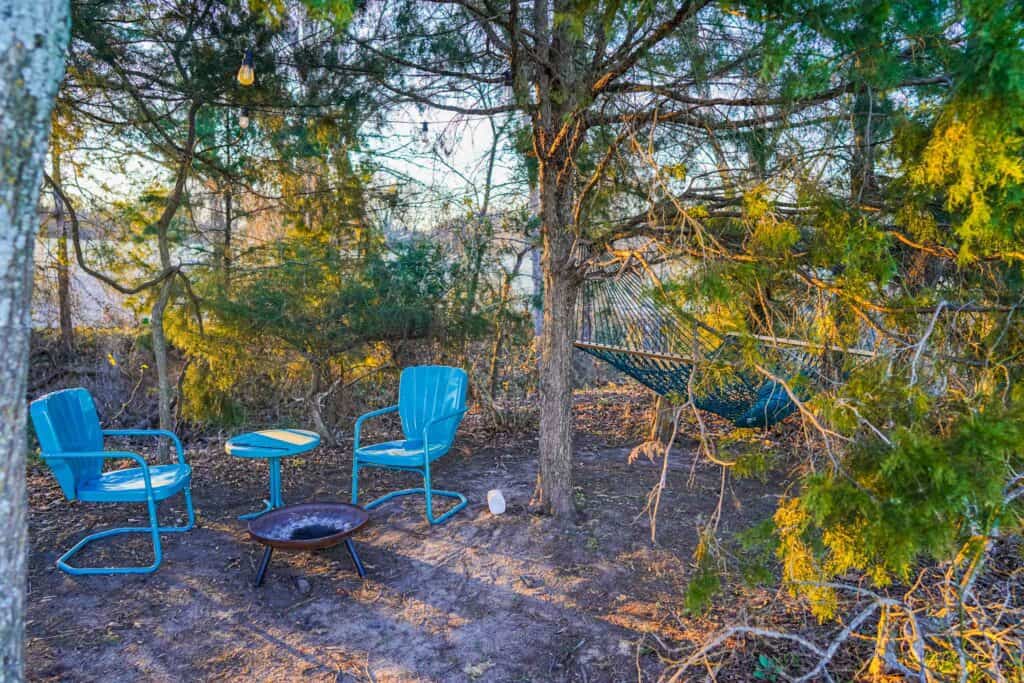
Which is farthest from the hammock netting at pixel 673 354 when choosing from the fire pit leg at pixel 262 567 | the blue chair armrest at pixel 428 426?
the fire pit leg at pixel 262 567

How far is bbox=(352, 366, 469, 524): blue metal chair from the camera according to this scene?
323 centimetres

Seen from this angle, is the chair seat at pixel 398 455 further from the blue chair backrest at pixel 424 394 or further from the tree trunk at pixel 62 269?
the tree trunk at pixel 62 269

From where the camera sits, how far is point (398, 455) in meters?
3.25

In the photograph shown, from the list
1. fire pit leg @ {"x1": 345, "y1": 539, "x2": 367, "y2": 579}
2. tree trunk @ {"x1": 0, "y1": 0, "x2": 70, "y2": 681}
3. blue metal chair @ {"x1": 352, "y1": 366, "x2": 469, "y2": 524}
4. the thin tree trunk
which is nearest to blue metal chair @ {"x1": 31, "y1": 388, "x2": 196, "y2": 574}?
fire pit leg @ {"x1": 345, "y1": 539, "x2": 367, "y2": 579}

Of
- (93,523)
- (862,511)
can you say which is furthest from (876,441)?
(93,523)

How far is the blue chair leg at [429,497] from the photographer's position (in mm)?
3186

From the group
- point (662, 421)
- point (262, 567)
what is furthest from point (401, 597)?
point (662, 421)

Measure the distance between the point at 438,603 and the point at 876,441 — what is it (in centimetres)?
176

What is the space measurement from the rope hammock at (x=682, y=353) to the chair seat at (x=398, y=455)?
1.03m

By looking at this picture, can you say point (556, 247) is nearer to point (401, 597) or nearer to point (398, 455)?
point (398, 455)

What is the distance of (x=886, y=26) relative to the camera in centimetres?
182

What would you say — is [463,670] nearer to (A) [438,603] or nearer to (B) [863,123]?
(A) [438,603]

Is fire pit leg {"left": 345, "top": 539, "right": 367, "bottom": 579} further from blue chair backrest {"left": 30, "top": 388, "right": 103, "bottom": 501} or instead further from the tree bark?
blue chair backrest {"left": 30, "top": 388, "right": 103, "bottom": 501}

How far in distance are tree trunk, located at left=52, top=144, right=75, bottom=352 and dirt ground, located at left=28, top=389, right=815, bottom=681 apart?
1924mm
